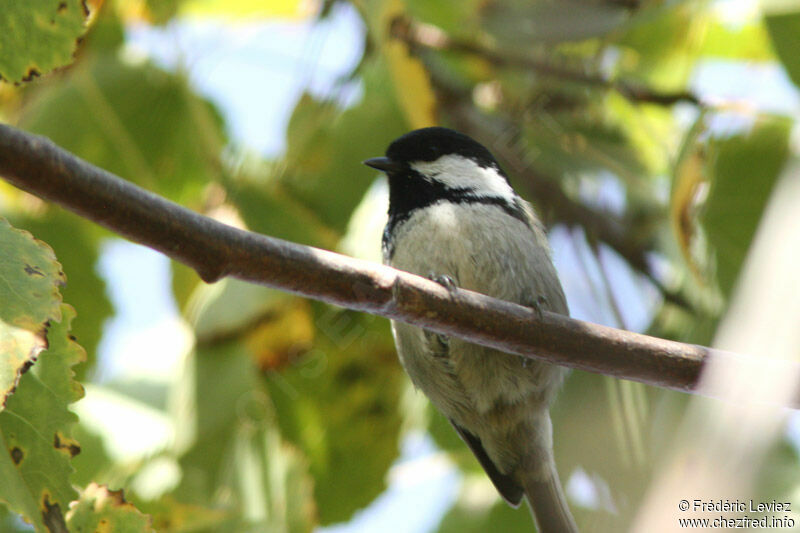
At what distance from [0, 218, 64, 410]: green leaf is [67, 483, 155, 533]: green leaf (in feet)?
1.03

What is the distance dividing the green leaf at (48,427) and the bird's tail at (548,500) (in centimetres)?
121

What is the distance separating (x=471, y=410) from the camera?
1.89 metres

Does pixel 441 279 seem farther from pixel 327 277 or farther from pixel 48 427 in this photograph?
pixel 48 427

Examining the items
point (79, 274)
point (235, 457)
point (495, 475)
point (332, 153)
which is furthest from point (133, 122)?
point (495, 475)

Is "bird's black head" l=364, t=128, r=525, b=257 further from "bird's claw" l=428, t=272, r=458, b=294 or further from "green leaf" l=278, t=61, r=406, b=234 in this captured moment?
"bird's claw" l=428, t=272, r=458, b=294

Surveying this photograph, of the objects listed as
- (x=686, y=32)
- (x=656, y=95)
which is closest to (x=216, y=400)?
(x=656, y=95)

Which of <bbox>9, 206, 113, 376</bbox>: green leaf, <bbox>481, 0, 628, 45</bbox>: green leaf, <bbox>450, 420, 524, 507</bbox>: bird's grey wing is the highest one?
<bbox>9, 206, 113, 376</bbox>: green leaf

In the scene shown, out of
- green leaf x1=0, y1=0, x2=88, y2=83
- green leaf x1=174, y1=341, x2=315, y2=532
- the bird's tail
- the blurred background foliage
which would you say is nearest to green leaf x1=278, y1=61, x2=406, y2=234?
the blurred background foliage

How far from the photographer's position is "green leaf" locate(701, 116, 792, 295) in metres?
1.97

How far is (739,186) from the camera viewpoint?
2.01m

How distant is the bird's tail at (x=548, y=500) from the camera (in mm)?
1896

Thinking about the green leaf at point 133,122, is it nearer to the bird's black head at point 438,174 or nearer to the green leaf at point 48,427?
the bird's black head at point 438,174

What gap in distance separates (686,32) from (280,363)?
148 centimetres

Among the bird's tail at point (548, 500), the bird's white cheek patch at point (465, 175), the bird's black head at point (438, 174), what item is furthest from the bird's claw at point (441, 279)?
the bird's tail at point (548, 500)
